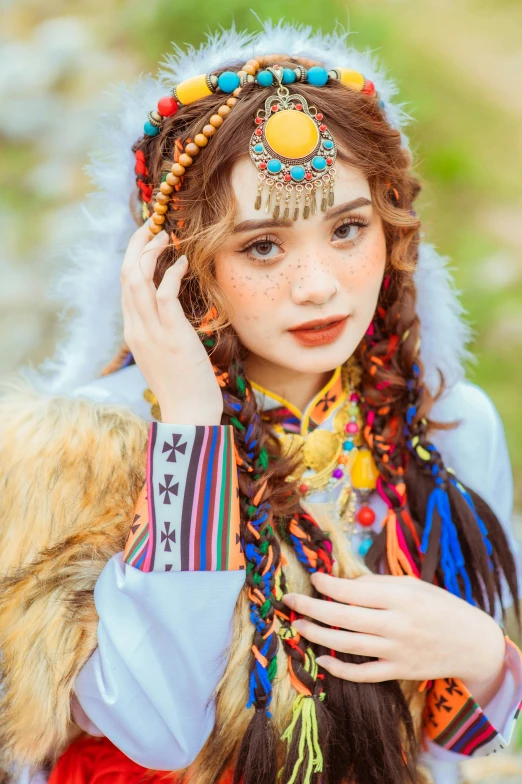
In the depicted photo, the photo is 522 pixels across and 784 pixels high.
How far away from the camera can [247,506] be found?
1.44 meters

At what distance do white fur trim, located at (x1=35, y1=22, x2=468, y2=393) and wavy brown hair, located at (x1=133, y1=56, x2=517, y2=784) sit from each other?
0.22 feet

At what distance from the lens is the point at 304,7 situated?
4648mm

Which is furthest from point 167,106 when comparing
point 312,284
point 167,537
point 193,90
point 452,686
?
point 452,686

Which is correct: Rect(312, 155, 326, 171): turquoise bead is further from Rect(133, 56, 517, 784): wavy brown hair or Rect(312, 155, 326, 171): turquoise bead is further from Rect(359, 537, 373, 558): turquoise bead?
Rect(359, 537, 373, 558): turquoise bead

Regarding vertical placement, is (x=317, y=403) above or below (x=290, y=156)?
below

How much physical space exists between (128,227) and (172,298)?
0.33m

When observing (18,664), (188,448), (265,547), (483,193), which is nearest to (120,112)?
(188,448)

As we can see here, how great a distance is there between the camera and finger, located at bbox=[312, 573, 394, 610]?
1.43 meters

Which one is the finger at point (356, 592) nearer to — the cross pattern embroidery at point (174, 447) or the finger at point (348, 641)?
the finger at point (348, 641)

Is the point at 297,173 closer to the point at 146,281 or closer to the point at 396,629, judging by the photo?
the point at 146,281

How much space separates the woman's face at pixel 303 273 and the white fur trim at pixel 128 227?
0.28 metres

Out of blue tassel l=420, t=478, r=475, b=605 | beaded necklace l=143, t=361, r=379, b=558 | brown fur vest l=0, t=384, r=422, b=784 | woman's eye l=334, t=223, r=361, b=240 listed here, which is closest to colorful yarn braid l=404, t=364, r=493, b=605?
blue tassel l=420, t=478, r=475, b=605

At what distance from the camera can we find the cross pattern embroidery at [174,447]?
4.40 ft

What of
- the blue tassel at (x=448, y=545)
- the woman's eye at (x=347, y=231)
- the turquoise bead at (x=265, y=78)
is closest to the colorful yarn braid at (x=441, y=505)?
the blue tassel at (x=448, y=545)
